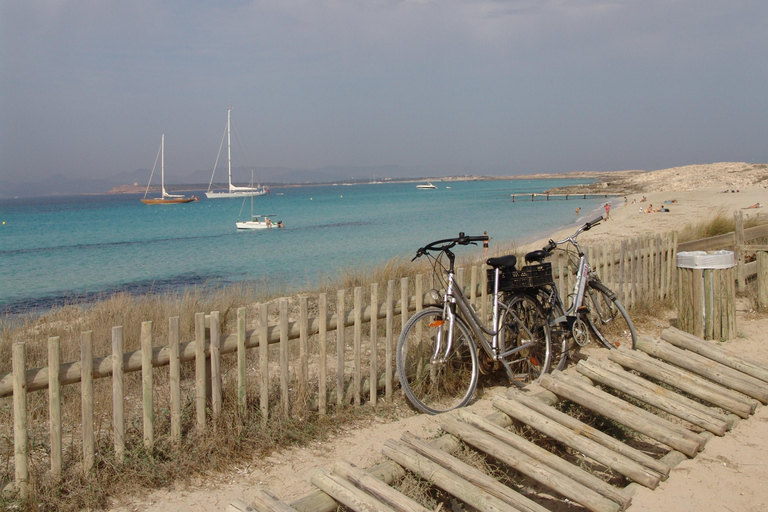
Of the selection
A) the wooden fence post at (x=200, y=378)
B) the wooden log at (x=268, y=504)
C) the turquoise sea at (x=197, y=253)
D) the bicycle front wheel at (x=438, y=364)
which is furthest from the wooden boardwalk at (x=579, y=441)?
the turquoise sea at (x=197, y=253)

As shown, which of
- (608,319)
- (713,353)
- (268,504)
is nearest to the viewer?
(268,504)

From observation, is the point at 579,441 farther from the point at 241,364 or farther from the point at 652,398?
the point at 241,364

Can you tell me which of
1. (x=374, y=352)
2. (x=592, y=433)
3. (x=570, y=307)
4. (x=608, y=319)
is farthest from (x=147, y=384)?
(x=608, y=319)

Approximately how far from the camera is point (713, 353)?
5.75 metres

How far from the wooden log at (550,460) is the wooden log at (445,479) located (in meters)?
0.61

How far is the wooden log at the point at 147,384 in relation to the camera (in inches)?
153

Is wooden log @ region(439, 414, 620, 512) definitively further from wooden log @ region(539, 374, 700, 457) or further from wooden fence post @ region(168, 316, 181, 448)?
wooden fence post @ region(168, 316, 181, 448)

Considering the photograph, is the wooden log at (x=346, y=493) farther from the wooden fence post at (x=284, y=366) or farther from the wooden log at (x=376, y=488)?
the wooden fence post at (x=284, y=366)

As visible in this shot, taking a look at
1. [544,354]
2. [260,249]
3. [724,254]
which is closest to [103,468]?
[544,354]

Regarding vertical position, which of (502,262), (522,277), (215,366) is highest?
(502,262)

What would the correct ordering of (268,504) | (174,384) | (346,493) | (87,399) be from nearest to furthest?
1. (268,504)
2. (346,493)
3. (87,399)
4. (174,384)

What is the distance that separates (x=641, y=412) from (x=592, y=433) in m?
0.63

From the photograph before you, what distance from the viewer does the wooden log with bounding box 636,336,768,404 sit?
5.25m

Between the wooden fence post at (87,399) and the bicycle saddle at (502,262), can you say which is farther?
the bicycle saddle at (502,262)
